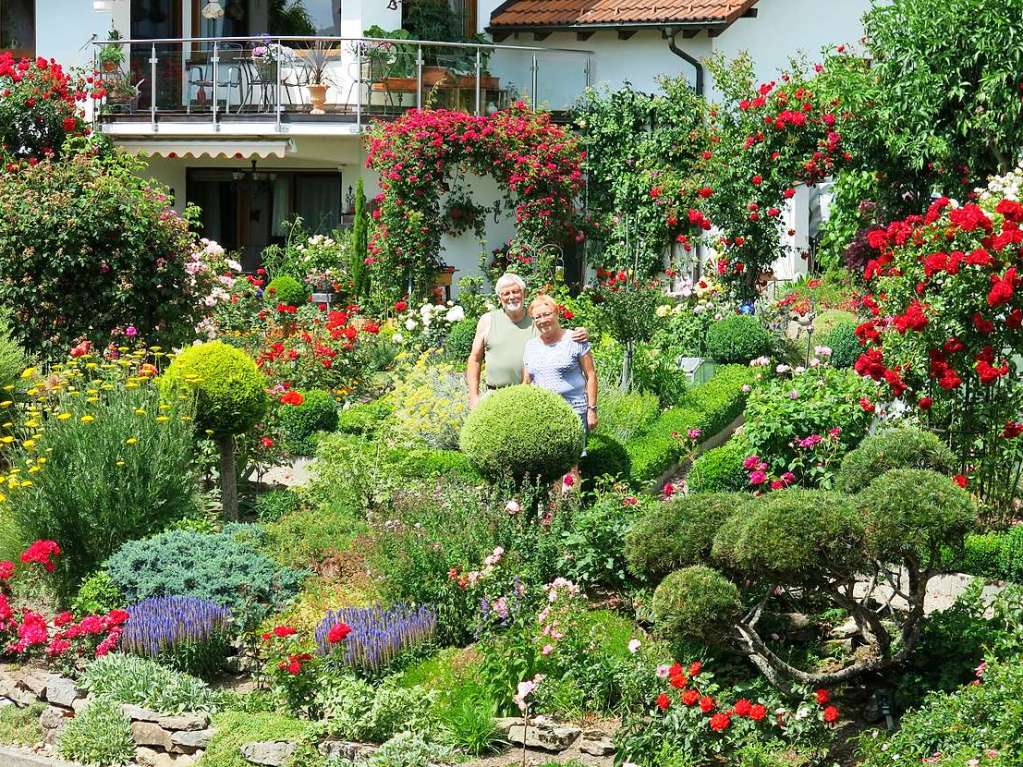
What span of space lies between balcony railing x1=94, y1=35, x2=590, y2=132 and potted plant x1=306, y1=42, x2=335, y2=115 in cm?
1

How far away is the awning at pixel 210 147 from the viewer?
71.1 feet

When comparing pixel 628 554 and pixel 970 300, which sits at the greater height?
pixel 970 300

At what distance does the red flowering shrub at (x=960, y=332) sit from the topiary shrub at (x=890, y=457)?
61.0 inches

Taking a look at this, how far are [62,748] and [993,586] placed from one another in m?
6.08

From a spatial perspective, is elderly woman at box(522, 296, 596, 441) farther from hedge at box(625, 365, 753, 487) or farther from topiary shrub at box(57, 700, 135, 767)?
topiary shrub at box(57, 700, 135, 767)

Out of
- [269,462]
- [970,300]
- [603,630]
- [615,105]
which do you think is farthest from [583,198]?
[603,630]

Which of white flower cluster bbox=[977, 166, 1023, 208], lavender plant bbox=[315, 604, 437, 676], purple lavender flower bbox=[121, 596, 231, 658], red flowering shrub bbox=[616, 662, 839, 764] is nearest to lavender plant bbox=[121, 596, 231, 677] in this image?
purple lavender flower bbox=[121, 596, 231, 658]

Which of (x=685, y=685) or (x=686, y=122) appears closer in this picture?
(x=685, y=685)

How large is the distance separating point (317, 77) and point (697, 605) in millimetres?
15480

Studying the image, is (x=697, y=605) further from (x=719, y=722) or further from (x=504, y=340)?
(x=504, y=340)

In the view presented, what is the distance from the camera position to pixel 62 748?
8.61 metres

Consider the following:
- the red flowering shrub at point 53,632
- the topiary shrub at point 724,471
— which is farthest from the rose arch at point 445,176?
the red flowering shrub at point 53,632

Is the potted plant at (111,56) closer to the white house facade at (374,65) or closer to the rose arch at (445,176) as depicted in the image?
the white house facade at (374,65)

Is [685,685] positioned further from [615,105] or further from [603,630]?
[615,105]
